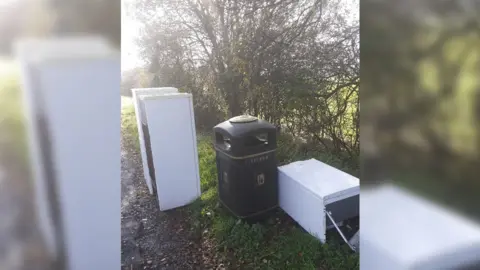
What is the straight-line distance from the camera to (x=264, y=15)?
20.6ft

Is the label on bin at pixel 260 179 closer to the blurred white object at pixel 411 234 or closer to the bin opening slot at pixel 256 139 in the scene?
the bin opening slot at pixel 256 139

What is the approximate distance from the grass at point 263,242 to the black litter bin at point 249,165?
0.24 metres

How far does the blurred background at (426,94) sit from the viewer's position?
2.65 feet

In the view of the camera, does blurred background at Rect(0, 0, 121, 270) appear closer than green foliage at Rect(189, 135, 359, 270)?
Yes

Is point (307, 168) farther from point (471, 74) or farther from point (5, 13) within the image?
point (5, 13)

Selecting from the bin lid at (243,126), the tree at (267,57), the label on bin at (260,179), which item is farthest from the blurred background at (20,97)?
the tree at (267,57)

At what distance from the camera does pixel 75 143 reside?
99 cm

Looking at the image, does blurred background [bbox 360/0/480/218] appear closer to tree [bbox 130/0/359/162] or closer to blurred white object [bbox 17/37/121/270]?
blurred white object [bbox 17/37/121/270]

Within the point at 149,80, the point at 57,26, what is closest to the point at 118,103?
the point at 57,26

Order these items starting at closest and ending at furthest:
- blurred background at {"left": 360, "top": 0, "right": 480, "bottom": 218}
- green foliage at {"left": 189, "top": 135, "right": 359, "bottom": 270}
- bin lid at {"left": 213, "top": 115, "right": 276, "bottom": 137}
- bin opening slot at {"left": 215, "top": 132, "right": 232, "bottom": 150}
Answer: blurred background at {"left": 360, "top": 0, "right": 480, "bottom": 218}, green foliage at {"left": 189, "top": 135, "right": 359, "bottom": 270}, bin lid at {"left": 213, "top": 115, "right": 276, "bottom": 137}, bin opening slot at {"left": 215, "top": 132, "right": 232, "bottom": 150}

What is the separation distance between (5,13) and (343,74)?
506 centimetres

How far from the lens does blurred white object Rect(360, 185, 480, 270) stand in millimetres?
882

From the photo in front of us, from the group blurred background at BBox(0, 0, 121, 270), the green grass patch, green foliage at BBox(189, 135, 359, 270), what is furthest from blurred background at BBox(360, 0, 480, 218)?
green foliage at BBox(189, 135, 359, 270)

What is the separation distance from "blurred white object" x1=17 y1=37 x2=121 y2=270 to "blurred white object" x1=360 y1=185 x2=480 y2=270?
2.90 ft
